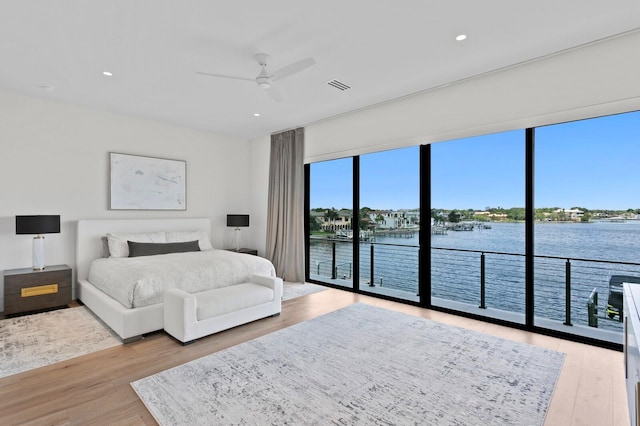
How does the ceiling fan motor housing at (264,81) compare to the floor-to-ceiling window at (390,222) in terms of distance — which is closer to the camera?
the ceiling fan motor housing at (264,81)

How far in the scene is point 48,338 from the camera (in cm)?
317

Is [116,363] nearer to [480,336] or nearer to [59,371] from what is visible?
[59,371]

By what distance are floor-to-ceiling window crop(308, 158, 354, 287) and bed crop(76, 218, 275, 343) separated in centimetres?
151

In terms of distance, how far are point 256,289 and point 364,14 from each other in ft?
9.72

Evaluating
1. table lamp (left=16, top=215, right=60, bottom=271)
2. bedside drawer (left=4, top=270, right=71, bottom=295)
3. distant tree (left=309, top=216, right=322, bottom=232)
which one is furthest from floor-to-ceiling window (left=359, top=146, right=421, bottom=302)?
table lamp (left=16, top=215, right=60, bottom=271)

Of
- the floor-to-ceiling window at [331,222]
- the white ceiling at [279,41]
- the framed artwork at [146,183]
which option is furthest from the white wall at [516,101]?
the framed artwork at [146,183]

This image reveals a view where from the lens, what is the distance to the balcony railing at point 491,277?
3.30 metres

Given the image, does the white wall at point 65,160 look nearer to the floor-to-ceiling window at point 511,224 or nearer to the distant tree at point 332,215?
the distant tree at point 332,215

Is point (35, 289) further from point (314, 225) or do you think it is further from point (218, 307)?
point (314, 225)

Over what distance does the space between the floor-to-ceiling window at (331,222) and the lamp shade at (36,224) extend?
146 inches

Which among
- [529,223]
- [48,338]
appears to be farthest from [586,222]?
[48,338]

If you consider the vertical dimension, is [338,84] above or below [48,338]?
above

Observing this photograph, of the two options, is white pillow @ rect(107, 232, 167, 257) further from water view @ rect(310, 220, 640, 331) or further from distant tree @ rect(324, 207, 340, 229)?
water view @ rect(310, 220, 640, 331)

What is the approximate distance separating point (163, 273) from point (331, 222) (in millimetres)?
2958
